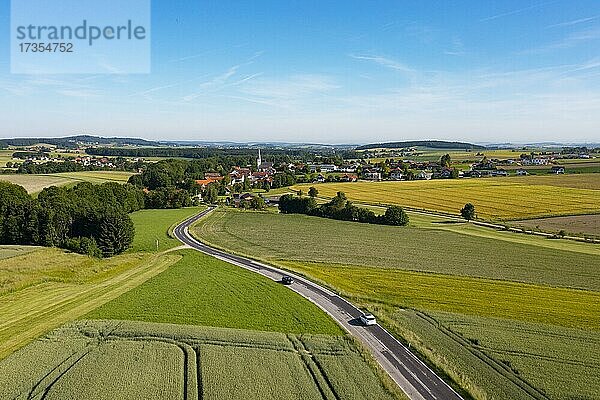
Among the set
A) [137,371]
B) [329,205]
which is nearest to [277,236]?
[329,205]

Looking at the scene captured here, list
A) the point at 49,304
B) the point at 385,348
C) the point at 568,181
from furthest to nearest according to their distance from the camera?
1. the point at 568,181
2. the point at 49,304
3. the point at 385,348

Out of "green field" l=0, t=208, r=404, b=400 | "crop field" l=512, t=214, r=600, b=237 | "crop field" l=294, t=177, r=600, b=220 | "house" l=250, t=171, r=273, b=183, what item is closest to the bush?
"green field" l=0, t=208, r=404, b=400

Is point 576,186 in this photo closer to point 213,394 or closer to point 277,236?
point 277,236

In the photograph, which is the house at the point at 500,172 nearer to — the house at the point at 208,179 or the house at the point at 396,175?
the house at the point at 396,175

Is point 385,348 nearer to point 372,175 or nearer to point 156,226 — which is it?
→ point 156,226

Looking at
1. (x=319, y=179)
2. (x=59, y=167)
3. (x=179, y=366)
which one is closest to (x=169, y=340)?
(x=179, y=366)

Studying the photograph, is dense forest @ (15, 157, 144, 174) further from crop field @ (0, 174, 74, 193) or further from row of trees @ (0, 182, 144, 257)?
→ row of trees @ (0, 182, 144, 257)

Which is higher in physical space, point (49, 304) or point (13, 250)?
point (13, 250)
